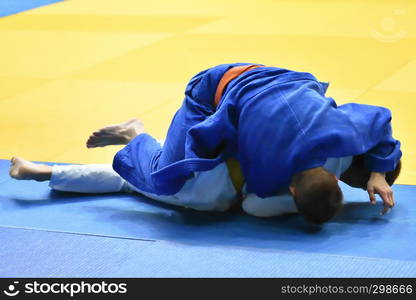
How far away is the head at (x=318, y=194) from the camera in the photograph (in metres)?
3.66

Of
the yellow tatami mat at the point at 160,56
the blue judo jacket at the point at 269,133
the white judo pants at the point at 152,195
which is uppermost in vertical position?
the blue judo jacket at the point at 269,133

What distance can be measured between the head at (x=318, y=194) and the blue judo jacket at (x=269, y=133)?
7cm

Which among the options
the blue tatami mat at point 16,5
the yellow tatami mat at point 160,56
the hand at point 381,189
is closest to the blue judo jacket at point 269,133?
the hand at point 381,189

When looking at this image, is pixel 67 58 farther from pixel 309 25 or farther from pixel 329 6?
pixel 329 6

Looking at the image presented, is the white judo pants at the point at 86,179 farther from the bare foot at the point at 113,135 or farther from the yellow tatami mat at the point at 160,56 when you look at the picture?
the yellow tatami mat at the point at 160,56

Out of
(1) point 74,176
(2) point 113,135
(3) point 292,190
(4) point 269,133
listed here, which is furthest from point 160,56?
(3) point 292,190

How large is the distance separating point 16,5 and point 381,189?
387 inches

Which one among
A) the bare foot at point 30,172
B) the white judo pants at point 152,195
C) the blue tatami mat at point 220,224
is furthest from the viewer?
the bare foot at point 30,172

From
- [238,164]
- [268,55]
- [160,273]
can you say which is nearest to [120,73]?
[268,55]

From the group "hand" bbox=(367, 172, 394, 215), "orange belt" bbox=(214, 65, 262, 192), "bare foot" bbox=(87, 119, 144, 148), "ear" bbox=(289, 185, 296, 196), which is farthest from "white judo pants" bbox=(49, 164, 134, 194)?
"hand" bbox=(367, 172, 394, 215)

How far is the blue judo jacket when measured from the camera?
3.86 metres

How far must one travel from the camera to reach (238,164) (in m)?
4.21

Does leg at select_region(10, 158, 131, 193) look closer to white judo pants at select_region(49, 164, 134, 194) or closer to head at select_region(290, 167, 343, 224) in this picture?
white judo pants at select_region(49, 164, 134, 194)

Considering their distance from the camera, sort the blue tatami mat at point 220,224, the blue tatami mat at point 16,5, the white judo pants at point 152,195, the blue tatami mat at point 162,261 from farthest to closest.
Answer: the blue tatami mat at point 16,5 → the white judo pants at point 152,195 → the blue tatami mat at point 220,224 → the blue tatami mat at point 162,261
